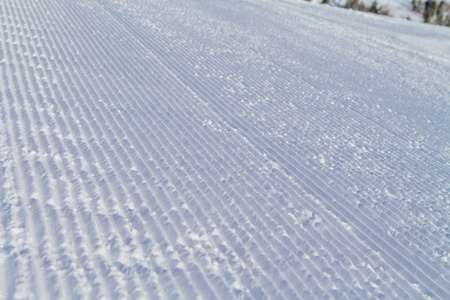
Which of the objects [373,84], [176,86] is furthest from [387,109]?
[176,86]

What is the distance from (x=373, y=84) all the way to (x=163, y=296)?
762 centimetres

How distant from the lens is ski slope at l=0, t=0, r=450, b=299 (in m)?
2.80

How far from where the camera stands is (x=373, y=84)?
902 centimetres

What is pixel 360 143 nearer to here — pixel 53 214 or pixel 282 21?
pixel 53 214

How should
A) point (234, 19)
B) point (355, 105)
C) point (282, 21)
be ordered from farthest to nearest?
1. point (282, 21)
2. point (234, 19)
3. point (355, 105)

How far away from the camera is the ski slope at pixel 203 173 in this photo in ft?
9.18

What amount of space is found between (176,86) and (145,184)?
299cm

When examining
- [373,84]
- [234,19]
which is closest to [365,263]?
[373,84]

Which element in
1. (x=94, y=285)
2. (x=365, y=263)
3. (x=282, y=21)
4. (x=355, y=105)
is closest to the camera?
(x=94, y=285)

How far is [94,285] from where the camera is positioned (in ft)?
8.18

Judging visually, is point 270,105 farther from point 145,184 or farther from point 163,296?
point 163,296

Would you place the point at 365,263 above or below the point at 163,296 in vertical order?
below

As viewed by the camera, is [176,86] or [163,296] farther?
[176,86]

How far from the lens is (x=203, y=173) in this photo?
13.4 feet
